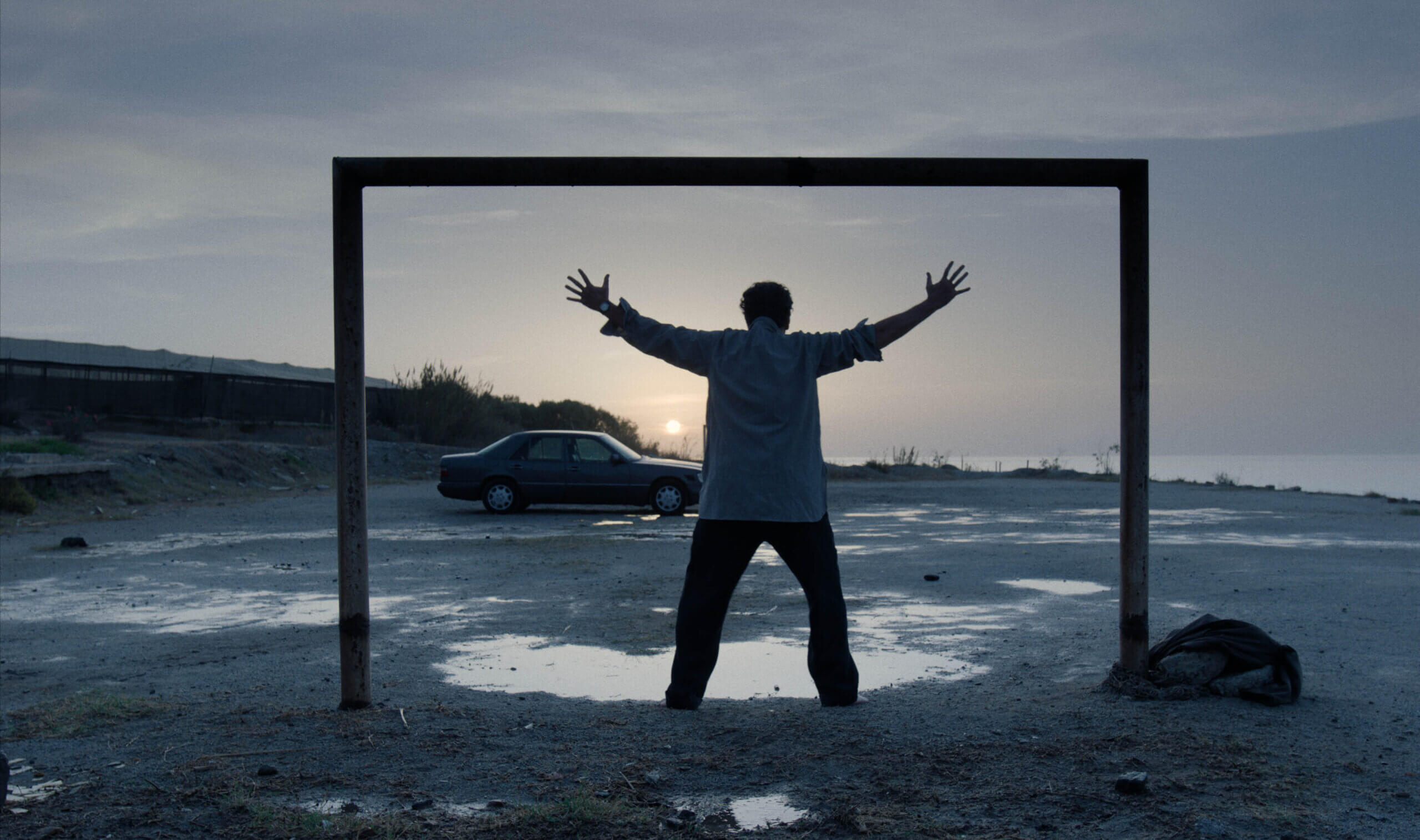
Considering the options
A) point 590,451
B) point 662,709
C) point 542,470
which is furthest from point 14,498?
point 662,709

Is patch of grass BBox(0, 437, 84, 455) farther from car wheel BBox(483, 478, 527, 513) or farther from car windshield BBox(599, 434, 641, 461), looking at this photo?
car windshield BBox(599, 434, 641, 461)

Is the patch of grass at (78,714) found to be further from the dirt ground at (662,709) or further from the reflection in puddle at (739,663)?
the reflection in puddle at (739,663)

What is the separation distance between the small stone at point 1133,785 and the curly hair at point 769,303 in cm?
238

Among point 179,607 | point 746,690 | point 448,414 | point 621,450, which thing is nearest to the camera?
point 746,690

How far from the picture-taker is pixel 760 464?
15.1 feet

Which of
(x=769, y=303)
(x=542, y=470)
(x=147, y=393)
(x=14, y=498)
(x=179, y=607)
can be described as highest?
(x=147, y=393)

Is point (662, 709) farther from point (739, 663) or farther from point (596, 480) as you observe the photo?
point (596, 480)

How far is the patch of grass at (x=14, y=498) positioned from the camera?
55.8ft

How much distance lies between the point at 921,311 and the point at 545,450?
1478 centimetres

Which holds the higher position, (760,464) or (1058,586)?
(760,464)

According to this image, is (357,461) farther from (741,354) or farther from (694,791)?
(694,791)

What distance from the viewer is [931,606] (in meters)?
8.47

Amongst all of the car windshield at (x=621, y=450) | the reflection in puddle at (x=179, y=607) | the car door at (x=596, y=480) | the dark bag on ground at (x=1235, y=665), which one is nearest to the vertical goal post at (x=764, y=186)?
the dark bag on ground at (x=1235, y=665)

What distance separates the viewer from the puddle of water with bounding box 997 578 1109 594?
9.16 meters
